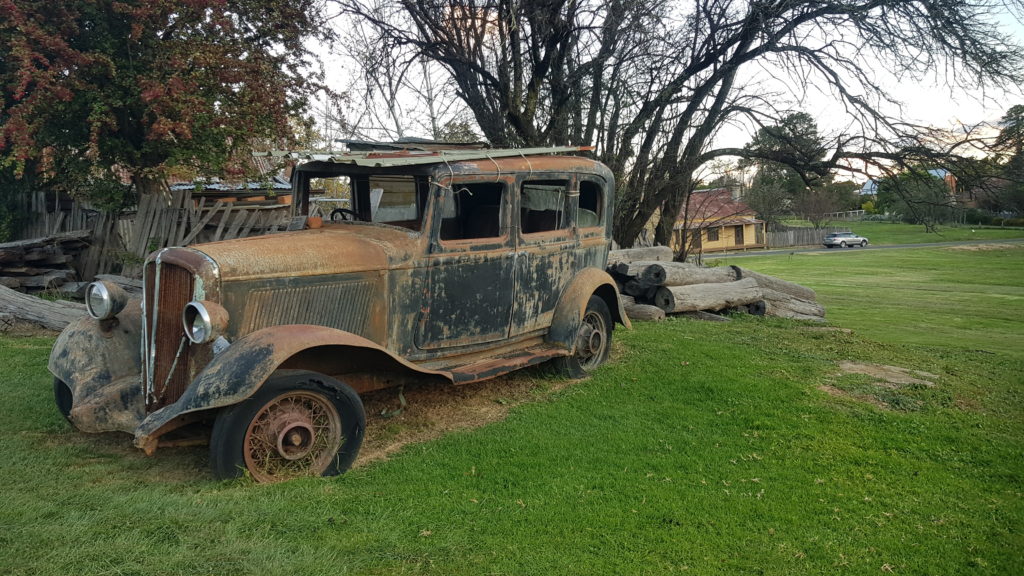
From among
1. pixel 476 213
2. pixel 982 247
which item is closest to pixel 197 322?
pixel 476 213

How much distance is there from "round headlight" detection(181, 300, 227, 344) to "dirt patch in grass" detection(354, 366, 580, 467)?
128 cm

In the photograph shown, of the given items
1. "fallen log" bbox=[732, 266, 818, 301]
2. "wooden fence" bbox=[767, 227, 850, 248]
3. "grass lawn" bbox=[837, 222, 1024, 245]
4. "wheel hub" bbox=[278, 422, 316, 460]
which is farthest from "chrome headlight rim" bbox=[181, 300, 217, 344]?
"wooden fence" bbox=[767, 227, 850, 248]

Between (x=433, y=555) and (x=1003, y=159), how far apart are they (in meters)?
11.6

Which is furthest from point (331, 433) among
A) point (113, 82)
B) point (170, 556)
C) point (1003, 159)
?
point (1003, 159)

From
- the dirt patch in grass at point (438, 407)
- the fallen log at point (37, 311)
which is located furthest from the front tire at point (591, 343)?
the fallen log at point (37, 311)

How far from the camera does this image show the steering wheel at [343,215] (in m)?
6.04

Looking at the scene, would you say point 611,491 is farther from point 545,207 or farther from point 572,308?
point 545,207

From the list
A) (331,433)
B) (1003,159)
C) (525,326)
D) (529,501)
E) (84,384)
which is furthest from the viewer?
(1003,159)

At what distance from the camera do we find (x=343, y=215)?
20.1ft

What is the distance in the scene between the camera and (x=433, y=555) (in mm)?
3342

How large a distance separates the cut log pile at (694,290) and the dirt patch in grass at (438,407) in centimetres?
404

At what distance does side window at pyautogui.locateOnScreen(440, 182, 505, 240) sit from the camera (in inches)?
227

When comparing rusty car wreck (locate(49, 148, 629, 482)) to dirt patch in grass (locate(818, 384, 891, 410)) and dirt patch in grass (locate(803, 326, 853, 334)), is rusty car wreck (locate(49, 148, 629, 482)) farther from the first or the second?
dirt patch in grass (locate(803, 326, 853, 334))

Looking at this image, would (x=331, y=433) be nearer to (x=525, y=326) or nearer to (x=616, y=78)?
(x=525, y=326)
